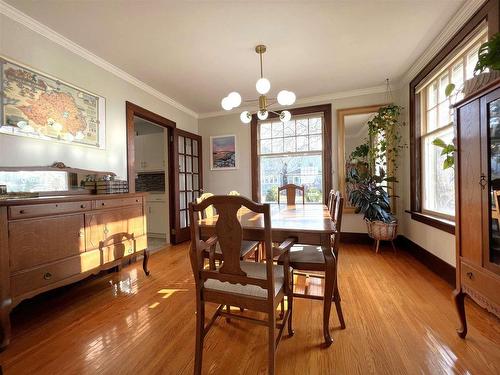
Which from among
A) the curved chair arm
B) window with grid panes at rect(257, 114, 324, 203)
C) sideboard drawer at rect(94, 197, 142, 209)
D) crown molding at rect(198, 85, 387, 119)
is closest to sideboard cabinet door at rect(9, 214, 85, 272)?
sideboard drawer at rect(94, 197, 142, 209)

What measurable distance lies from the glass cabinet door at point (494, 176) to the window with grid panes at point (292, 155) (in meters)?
2.79

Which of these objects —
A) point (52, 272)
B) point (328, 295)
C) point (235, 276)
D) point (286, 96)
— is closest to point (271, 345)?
point (235, 276)

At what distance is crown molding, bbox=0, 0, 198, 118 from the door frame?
1.07 feet

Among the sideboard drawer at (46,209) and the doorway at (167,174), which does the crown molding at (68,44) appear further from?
the sideboard drawer at (46,209)

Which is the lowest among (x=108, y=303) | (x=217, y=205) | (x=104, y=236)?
(x=108, y=303)

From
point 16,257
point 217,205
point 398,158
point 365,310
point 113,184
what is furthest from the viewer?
point 398,158

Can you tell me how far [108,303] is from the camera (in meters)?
2.01

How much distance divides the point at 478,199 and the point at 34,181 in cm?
331

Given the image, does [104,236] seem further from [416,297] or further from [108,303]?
[416,297]

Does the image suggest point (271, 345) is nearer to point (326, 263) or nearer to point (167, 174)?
point (326, 263)

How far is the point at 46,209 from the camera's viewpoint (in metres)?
1.65

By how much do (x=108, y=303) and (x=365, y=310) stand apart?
2.21 meters

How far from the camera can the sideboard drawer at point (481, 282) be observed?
1156 mm

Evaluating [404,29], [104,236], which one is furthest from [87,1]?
[404,29]
